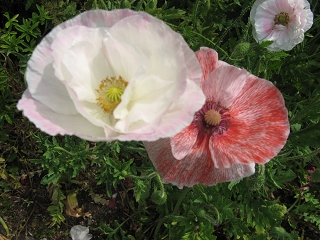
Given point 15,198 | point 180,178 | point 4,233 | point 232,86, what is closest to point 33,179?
point 15,198

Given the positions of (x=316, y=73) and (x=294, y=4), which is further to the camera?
(x=316, y=73)

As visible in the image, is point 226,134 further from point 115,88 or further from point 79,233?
point 79,233

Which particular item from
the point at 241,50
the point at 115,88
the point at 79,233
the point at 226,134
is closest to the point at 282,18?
the point at 241,50

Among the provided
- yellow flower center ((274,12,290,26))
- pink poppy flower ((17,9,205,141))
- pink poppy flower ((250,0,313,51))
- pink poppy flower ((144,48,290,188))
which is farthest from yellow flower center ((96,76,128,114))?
yellow flower center ((274,12,290,26))

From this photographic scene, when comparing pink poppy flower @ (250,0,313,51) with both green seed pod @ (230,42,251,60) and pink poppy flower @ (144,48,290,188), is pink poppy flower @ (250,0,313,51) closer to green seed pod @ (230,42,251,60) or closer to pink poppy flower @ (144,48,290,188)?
green seed pod @ (230,42,251,60)

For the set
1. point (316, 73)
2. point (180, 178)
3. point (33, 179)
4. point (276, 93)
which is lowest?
point (33, 179)

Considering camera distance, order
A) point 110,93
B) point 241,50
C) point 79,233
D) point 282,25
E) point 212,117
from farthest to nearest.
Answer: point 79,233 → point 282,25 → point 241,50 → point 212,117 → point 110,93

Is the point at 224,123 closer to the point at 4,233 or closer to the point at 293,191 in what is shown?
the point at 293,191
